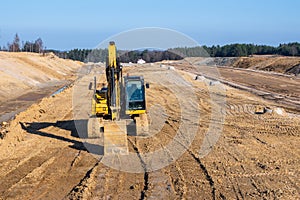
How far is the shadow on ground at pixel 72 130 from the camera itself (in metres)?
16.0

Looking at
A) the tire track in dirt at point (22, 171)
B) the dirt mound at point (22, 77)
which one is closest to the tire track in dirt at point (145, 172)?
the tire track in dirt at point (22, 171)

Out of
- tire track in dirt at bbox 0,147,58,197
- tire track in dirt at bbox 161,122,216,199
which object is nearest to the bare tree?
tire track in dirt at bbox 0,147,58,197

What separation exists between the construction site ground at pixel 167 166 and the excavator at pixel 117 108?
25.0 inches

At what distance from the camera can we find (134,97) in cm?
1672

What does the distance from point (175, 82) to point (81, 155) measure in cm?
2963

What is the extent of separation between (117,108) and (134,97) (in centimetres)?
169

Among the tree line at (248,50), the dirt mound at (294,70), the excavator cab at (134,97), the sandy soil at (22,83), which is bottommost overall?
the sandy soil at (22,83)

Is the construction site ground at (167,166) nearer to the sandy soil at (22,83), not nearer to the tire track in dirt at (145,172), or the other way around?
the tire track in dirt at (145,172)

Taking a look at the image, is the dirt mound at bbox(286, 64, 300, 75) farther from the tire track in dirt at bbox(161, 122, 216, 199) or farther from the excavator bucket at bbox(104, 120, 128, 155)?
the excavator bucket at bbox(104, 120, 128, 155)

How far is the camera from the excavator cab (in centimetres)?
1658

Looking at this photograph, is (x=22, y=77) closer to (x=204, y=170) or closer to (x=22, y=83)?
(x=22, y=83)

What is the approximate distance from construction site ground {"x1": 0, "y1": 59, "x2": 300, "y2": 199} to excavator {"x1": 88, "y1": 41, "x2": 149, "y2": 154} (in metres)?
0.63

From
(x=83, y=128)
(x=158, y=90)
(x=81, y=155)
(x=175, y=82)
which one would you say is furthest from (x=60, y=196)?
(x=175, y=82)

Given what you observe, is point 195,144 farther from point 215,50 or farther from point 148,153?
point 215,50
